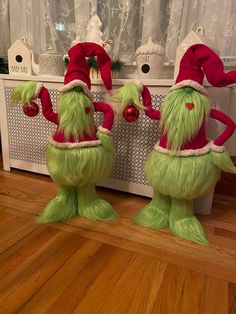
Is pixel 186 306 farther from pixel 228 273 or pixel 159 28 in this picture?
pixel 159 28

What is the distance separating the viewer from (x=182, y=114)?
742mm

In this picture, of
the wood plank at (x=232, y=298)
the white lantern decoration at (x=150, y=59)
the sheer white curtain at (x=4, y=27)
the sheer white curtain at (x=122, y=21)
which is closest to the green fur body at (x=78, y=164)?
the white lantern decoration at (x=150, y=59)

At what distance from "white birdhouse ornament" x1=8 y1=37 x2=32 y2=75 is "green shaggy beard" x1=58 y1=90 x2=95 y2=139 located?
1.58 feet

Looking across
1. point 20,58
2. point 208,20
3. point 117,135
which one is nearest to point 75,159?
point 117,135

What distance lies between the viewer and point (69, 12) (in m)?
1.26

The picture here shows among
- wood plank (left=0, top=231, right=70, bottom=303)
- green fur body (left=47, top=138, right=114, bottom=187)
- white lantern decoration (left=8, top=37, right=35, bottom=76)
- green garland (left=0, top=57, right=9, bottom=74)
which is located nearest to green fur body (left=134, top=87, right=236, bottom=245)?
green fur body (left=47, top=138, right=114, bottom=187)

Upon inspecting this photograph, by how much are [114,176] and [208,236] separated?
46cm

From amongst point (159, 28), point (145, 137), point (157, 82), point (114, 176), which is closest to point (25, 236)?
point (114, 176)

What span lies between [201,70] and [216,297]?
0.62m

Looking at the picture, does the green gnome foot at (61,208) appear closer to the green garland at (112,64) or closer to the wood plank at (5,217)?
the wood plank at (5,217)

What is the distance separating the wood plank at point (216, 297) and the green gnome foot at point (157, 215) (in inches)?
10.2

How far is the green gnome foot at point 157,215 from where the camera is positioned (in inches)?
35.9

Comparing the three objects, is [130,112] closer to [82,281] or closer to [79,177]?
[79,177]

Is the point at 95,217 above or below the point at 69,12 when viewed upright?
below
